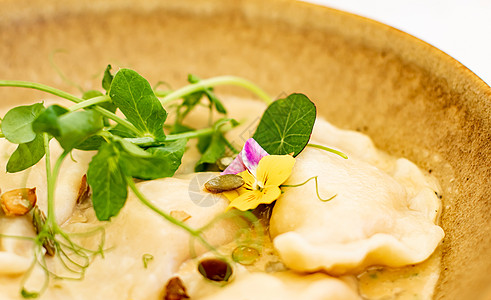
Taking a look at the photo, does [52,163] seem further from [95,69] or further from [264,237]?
[95,69]

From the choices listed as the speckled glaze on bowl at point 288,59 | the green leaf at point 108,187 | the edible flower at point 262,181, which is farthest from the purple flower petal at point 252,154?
the speckled glaze on bowl at point 288,59

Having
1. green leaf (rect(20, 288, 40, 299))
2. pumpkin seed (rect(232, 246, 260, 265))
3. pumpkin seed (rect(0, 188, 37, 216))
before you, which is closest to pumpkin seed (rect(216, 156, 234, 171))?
pumpkin seed (rect(232, 246, 260, 265))

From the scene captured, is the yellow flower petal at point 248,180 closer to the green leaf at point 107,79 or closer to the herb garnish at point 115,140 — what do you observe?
the herb garnish at point 115,140

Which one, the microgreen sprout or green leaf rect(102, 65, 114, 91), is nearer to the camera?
the microgreen sprout

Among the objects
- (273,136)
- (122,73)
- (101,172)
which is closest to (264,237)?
(273,136)

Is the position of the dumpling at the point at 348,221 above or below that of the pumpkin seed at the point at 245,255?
above

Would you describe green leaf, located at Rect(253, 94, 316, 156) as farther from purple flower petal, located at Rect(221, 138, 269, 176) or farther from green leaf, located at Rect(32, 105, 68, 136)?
green leaf, located at Rect(32, 105, 68, 136)
